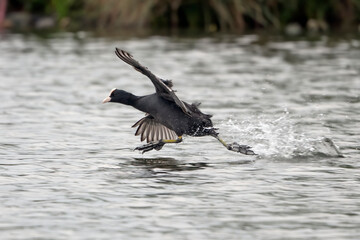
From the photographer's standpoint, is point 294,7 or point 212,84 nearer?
point 212,84

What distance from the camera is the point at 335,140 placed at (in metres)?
10.2

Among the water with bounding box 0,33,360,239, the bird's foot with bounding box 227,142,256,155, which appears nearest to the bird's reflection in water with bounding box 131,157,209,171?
the water with bounding box 0,33,360,239

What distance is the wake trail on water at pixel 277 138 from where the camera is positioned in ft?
30.5

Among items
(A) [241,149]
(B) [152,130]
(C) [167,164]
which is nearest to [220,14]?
(B) [152,130]

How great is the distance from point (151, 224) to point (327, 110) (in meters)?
6.32

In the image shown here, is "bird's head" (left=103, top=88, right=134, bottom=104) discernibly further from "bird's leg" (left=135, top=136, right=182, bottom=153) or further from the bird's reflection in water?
the bird's reflection in water

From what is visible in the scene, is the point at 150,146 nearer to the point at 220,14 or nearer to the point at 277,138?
the point at 277,138

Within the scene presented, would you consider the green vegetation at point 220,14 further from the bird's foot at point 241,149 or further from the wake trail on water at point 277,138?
the bird's foot at point 241,149

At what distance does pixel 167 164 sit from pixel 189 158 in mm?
384

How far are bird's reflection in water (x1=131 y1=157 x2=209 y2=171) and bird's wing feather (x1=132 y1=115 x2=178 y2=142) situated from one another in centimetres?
58

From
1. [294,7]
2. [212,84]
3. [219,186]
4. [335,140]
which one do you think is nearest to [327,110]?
[335,140]

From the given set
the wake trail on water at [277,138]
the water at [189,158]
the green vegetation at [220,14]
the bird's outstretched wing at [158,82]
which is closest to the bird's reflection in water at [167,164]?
the water at [189,158]

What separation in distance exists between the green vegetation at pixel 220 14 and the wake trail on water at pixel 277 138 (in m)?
14.5

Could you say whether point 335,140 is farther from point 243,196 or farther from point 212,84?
point 212,84
